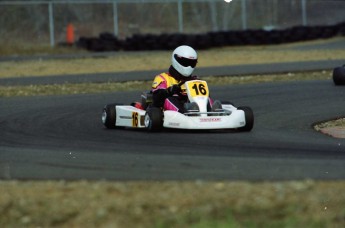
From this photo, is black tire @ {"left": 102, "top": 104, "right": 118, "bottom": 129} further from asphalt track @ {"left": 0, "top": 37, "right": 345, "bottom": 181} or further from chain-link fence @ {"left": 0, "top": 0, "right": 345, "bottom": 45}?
chain-link fence @ {"left": 0, "top": 0, "right": 345, "bottom": 45}

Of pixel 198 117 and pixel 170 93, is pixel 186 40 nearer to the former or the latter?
pixel 170 93

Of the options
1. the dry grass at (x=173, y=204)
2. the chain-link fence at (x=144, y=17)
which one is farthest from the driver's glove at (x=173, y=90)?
the chain-link fence at (x=144, y=17)

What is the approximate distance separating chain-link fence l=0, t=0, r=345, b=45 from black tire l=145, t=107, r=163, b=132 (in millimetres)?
27749

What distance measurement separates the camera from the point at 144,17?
44.6 metres

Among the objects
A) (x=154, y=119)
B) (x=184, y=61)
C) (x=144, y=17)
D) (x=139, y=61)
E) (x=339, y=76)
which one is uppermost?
(x=184, y=61)

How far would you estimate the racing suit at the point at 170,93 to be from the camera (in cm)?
1279

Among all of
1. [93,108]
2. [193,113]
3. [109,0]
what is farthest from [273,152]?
[109,0]

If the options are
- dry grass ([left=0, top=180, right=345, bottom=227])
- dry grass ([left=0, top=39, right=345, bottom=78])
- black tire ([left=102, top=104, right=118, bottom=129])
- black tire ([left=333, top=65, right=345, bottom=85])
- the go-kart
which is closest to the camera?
dry grass ([left=0, top=180, right=345, bottom=227])

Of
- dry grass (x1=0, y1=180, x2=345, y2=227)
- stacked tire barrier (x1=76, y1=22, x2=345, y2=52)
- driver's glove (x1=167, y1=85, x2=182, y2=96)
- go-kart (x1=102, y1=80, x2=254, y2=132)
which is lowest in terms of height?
stacked tire barrier (x1=76, y1=22, x2=345, y2=52)

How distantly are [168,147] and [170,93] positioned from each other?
2.22 meters

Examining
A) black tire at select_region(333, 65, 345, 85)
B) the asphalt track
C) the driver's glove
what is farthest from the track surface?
black tire at select_region(333, 65, 345, 85)

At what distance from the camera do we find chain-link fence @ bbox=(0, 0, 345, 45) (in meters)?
41.5

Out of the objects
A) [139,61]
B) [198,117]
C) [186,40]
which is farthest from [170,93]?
[186,40]

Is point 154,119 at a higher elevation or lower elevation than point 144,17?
higher
